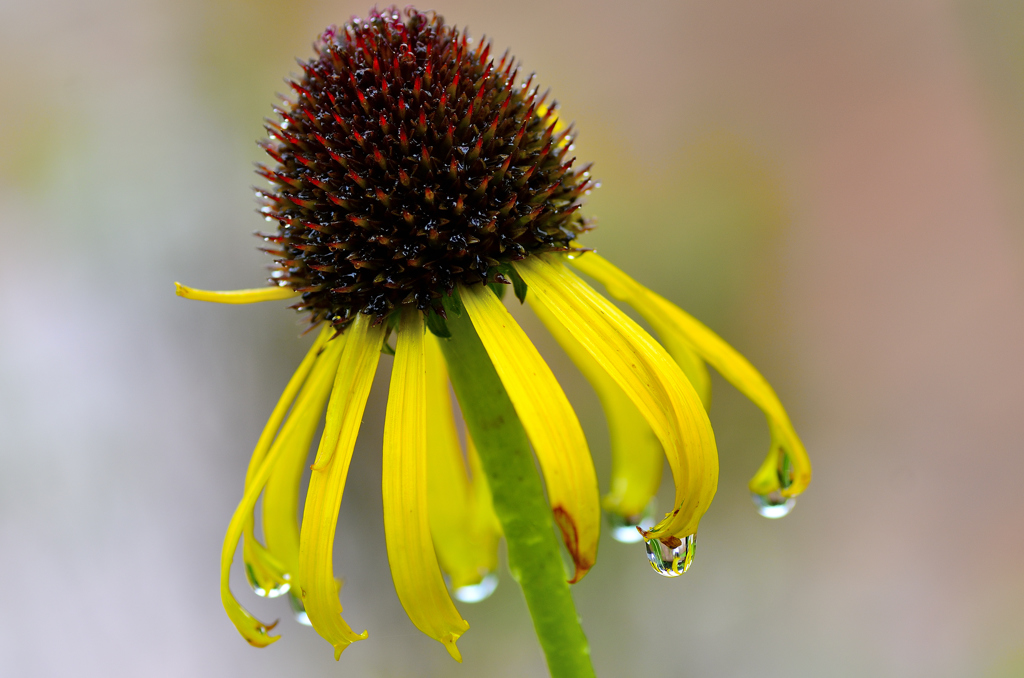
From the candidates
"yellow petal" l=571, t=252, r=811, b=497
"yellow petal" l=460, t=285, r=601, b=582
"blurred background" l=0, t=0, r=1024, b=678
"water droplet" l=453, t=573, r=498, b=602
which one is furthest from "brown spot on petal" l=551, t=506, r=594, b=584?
"blurred background" l=0, t=0, r=1024, b=678

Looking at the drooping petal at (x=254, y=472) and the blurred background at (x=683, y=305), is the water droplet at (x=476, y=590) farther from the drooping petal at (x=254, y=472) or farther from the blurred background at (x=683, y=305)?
the blurred background at (x=683, y=305)

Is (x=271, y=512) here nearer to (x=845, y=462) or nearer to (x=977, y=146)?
(x=845, y=462)

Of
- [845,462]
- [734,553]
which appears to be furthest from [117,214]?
[845,462]

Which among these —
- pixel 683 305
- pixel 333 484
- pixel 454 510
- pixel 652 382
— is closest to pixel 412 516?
pixel 333 484

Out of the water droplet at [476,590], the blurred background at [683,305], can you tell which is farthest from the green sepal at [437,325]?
the blurred background at [683,305]

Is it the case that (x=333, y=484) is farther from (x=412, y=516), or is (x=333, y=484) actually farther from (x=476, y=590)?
(x=476, y=590)
